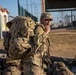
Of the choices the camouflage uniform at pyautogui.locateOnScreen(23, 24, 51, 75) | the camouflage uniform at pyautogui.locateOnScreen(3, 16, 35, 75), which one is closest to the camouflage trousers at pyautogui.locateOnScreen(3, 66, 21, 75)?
the camouflage uniform at pyautogui.locateOnScreen(3, 16, 35, 75)

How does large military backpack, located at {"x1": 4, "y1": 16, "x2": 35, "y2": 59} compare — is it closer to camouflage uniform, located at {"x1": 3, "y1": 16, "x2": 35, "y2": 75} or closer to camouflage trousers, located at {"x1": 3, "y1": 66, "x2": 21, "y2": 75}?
camouflage uniform, located at {"x1": 3, "y1": 16, "x2": 35, "y2": 75}

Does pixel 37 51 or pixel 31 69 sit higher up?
pixel 37 51

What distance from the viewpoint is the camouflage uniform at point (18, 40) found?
3.71m

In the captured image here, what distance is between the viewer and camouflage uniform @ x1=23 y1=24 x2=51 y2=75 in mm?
3797

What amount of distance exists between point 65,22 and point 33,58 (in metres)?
32.7

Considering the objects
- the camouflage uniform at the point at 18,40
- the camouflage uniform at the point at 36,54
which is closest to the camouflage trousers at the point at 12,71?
the camouflage uniform at the point at 18,40

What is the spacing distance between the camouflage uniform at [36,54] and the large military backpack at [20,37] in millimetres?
76

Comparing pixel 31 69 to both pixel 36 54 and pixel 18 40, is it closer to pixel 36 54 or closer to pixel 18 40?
pixel 36 54

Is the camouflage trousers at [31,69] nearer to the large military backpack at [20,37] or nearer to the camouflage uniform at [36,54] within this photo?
the camouflage uniform at [36,54]

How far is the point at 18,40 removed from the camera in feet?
12.1

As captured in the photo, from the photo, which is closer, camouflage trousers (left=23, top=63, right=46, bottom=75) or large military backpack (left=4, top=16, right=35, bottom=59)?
large military backpack (left=4, top=16, right=35, bottom=59)

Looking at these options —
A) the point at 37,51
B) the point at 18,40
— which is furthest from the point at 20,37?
the point at 37,51

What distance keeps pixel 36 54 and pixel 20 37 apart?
31 cm

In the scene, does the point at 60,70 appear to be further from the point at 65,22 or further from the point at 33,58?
the point at 65,22
